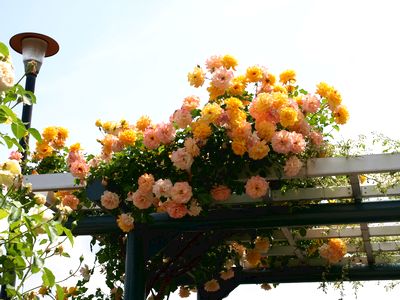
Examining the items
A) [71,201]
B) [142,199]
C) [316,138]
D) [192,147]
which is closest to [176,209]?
[142,199]

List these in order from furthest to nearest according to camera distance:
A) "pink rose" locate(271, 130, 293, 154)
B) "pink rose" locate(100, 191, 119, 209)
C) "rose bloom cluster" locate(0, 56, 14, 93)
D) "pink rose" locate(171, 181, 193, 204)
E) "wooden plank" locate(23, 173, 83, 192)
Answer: "wooden plank" locate(23, 173, 83, 192) → "pink rose" locate(100, 191, 119, 209) → "pink rose" locate(171, 181, 193, 204) → "pink rose" locate(271, 130, 293, 154) → "rose bloom cluster" locate(0, 56, 14, 93)

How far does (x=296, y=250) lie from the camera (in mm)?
5141

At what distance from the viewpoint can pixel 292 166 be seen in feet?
11.2

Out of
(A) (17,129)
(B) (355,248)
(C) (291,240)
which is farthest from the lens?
(B) (355,248)

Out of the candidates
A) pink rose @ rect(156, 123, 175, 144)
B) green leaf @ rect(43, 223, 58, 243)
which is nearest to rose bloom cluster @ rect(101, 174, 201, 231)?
pink rose @ rect(156, 123, 175, 144)

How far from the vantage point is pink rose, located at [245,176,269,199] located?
3.42m

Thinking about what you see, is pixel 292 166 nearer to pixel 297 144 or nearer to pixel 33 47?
pixel 297 144

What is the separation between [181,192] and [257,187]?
17.3 inches

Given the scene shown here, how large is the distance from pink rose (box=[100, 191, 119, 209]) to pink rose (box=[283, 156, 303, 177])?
1.08m

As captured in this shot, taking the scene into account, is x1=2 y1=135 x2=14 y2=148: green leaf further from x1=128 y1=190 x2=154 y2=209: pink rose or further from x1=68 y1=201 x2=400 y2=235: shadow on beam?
x1=68 y1=201 x2=400 y2=235: shadow on beam

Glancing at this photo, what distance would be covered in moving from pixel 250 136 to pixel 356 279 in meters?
2.62

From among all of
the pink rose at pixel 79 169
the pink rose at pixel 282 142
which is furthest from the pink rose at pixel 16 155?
the pink rose at pixel 282 142

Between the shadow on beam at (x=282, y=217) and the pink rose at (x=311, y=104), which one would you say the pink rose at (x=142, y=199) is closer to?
the shadow on beam at (x=282, y=217)

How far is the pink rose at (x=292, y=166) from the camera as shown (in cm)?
340
